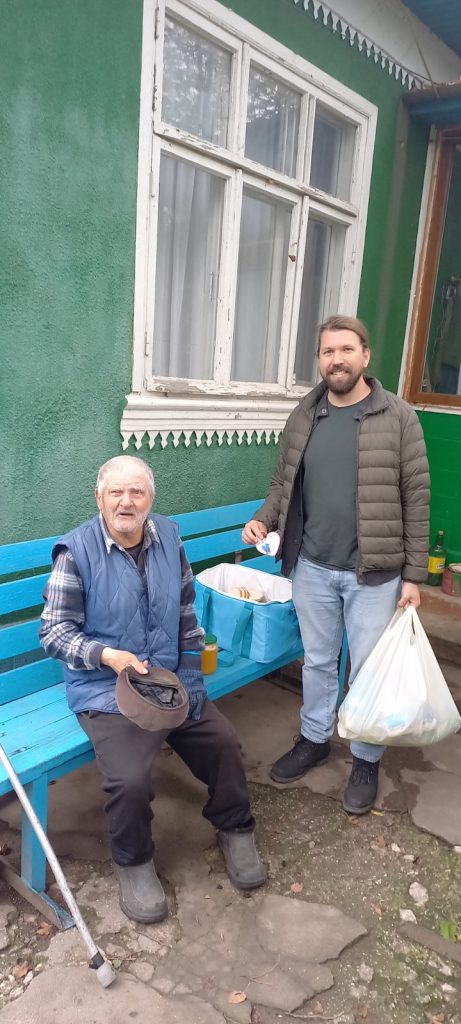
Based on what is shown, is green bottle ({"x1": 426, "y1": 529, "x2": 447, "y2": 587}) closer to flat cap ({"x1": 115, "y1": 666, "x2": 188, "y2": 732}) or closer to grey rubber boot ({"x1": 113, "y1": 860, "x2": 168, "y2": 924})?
flat cap ({"x1": 115, "y1": 666, "x2": 188, "y2": 732})

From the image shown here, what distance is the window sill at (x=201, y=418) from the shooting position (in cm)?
332

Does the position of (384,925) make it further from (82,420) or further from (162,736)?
(82,420)

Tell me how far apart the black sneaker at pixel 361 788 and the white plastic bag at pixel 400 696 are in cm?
32

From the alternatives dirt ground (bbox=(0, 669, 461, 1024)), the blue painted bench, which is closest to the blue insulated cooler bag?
the blue painted bench

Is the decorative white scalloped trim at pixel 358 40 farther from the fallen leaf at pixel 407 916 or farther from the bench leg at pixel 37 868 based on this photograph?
the fallen leaf at pixel 407 916

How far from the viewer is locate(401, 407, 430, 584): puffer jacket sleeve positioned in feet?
8.68

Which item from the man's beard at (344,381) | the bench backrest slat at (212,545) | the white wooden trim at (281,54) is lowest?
the bench backrest slat at (212,545)

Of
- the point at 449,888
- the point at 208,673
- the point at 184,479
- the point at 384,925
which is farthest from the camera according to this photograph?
the point at 184,479

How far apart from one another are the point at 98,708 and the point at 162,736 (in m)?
0.24

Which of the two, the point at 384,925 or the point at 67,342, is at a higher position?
the point at 67,342

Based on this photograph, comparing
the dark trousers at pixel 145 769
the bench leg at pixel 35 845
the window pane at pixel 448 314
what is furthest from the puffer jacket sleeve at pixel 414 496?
the window pane at pixel 448 314

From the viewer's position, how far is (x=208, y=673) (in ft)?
9.71

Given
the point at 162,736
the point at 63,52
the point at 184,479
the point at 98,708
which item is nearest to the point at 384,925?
the point at 162,736

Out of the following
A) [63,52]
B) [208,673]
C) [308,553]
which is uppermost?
[63,52]
